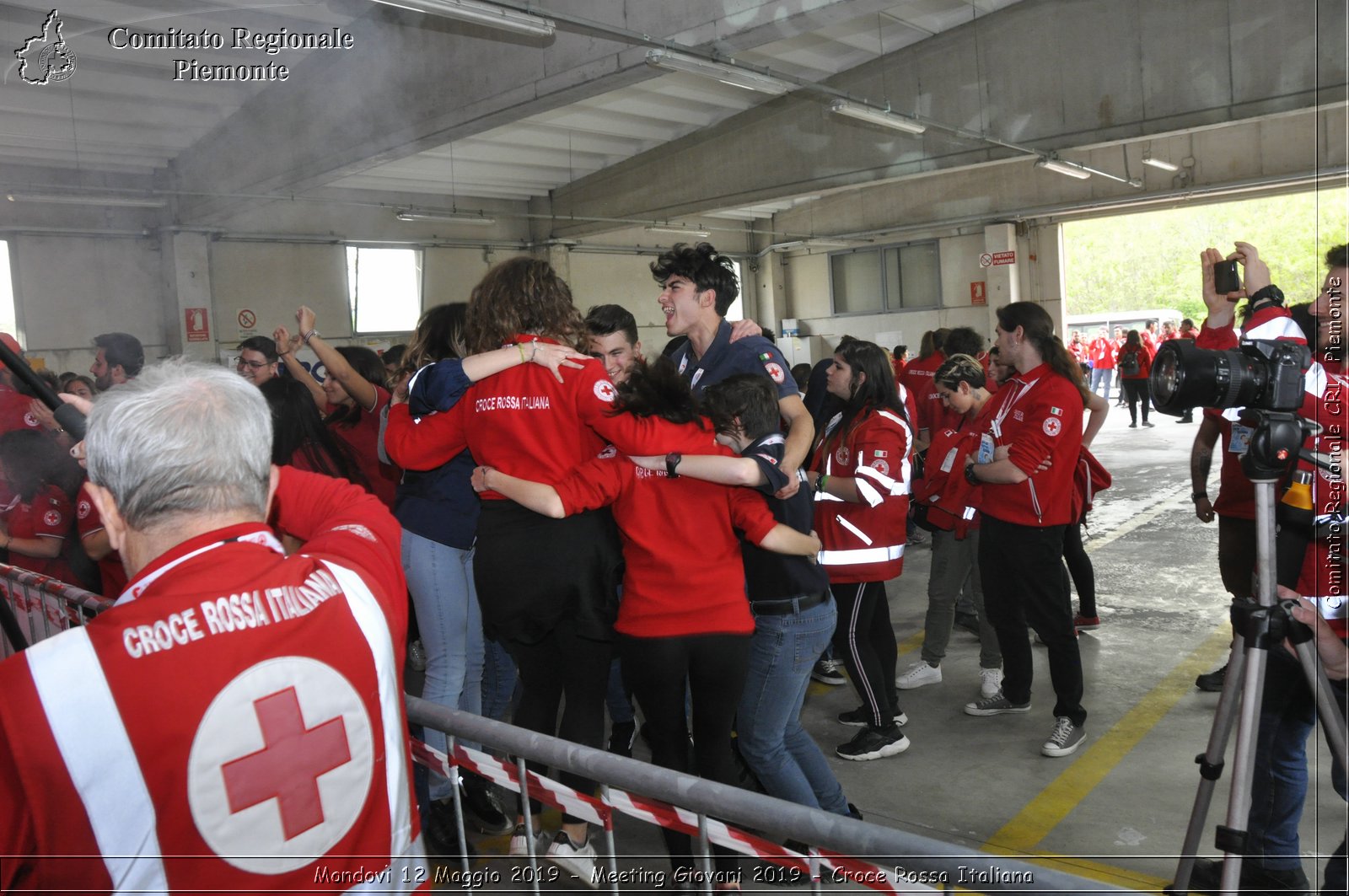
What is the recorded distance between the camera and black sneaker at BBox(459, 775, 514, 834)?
3.03 metres

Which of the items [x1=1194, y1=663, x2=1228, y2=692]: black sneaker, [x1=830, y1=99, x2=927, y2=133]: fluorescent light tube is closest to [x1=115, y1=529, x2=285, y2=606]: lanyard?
[x1=1194, y1=663, x2=1228, y2=692]: black sneaker

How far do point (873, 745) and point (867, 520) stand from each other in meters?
0.87

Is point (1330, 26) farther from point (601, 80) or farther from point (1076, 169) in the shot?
point (601, 80)

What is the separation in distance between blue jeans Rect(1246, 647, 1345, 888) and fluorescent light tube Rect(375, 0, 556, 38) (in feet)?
17.5

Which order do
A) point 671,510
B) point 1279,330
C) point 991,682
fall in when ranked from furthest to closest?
point 991,682 < point 1279,330 < point 671,510

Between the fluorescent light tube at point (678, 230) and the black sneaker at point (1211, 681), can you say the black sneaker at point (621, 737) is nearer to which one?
the black sneaker at point (1211, 681)

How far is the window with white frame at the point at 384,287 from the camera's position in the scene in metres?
15.2

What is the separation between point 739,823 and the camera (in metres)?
1.28

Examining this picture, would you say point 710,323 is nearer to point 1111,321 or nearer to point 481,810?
point 481,810

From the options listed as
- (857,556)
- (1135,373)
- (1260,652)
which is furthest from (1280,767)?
(1135,373)

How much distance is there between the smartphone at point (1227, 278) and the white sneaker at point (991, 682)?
1.85 meters

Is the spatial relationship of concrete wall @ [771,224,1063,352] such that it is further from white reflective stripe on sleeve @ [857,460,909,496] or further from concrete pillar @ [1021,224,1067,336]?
white reflective stripe on sleeve @ [857,460,909,496]

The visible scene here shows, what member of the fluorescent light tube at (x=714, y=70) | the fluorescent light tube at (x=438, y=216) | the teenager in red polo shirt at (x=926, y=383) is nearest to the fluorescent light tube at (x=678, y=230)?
the fluorescent light tube at (x=438, y=216)

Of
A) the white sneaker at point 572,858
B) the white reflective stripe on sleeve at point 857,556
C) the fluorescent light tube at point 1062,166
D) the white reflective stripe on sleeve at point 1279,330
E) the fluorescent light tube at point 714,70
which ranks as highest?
the fluorescent light tube at point 1062,166
